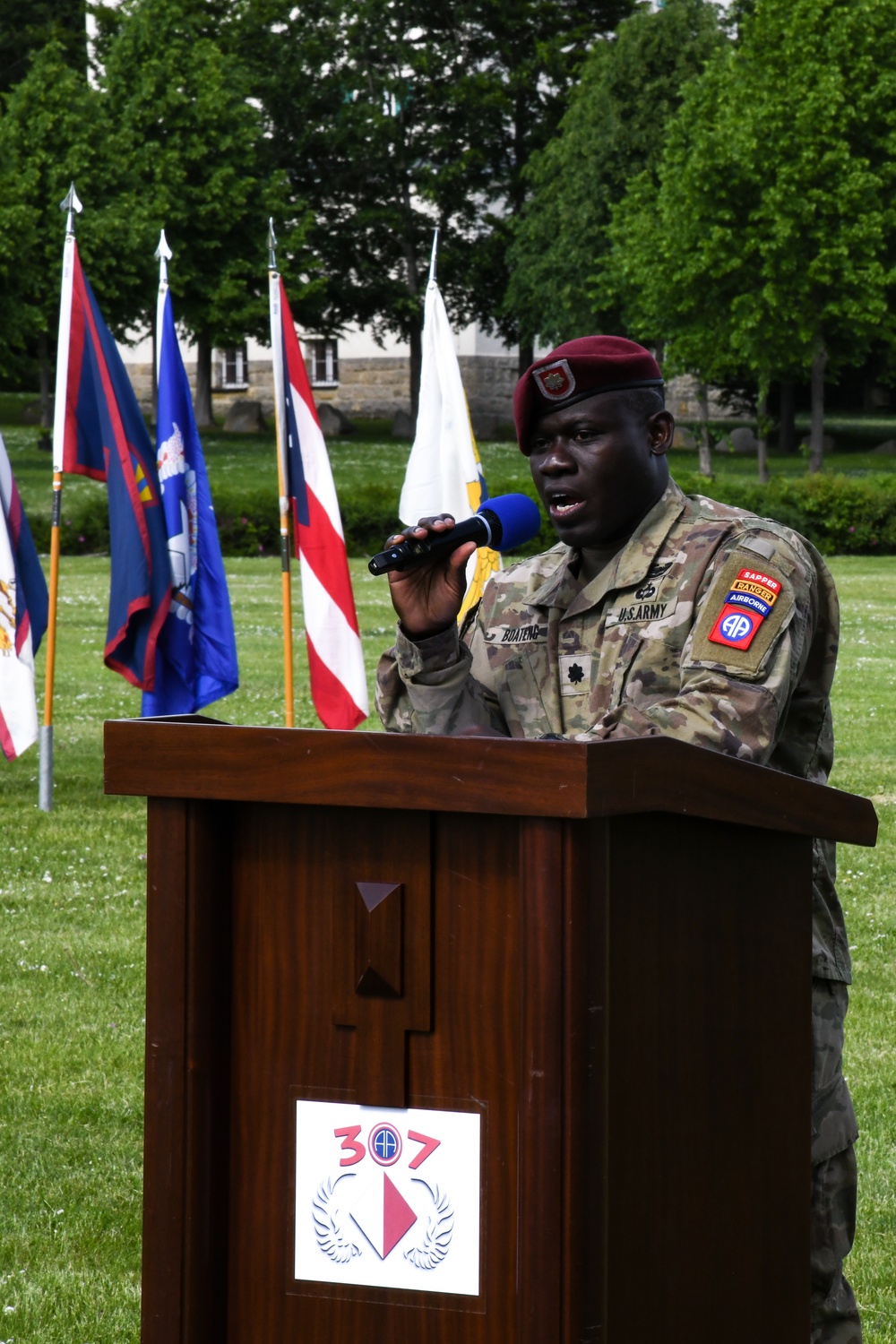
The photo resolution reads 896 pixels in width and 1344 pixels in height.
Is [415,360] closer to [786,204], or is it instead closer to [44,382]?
[44,382]

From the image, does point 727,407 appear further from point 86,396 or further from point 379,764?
point 379,764

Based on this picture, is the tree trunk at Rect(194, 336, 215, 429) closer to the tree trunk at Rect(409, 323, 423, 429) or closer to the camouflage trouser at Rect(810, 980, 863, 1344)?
the tree trunk at Rect(409, 323, 423, 429)

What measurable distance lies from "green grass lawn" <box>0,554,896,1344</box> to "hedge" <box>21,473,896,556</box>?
53.4ft

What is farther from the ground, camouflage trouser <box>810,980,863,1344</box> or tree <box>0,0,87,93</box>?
tree <box>0,0,87,93</box>

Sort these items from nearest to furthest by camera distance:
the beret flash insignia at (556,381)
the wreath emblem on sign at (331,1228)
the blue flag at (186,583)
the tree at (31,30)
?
1. the wreath emblem on sign at (331,1228)
2. the beret flash insignia at (556,381)
3. the blue flag at (186,583)
4. the tree at (31,30)

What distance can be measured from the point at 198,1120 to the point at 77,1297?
2.96 metres

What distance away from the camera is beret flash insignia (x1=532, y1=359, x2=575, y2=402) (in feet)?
8.56

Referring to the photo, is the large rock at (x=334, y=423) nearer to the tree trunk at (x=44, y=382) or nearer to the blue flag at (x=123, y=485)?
the tree trunk at (x=44, y=382)

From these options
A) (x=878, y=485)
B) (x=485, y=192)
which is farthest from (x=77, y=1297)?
(x=485, y=192)

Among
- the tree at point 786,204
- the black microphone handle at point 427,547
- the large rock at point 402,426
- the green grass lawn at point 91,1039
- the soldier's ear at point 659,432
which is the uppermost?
the tree at point 786,204

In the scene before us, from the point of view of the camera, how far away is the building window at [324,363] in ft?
206

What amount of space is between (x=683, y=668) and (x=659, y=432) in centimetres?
47

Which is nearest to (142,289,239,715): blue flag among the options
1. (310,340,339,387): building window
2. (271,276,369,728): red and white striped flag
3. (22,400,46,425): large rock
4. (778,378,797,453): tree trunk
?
(271,276,369,728): red and white striped flag

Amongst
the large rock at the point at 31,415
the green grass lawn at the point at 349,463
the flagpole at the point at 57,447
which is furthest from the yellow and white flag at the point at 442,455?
the large rock at the point at 31,415
